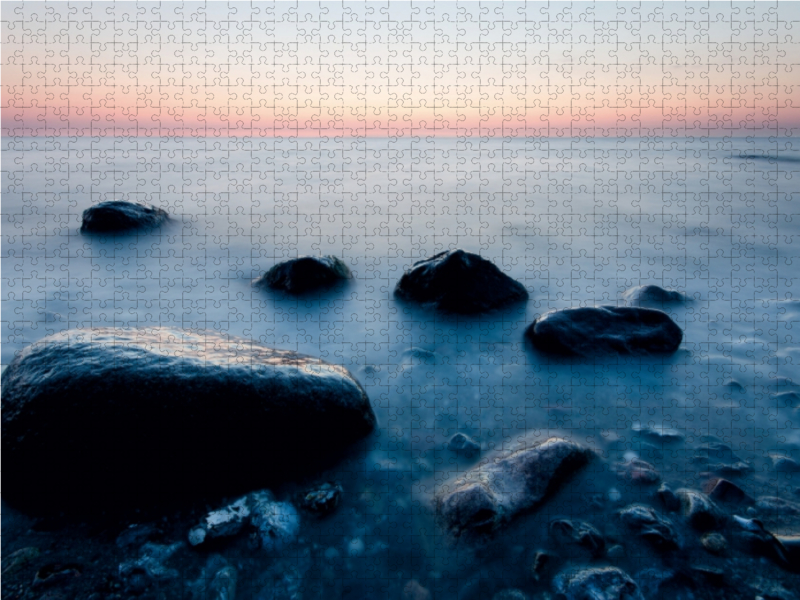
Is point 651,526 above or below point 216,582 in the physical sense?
above

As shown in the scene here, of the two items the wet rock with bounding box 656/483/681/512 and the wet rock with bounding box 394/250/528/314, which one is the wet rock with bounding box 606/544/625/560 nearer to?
the wet rock with bounding box 656/483/681/512

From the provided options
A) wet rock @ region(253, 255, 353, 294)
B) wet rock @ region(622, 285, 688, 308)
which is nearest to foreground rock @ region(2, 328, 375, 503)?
wet rock @ region(253, 255, 353, 294)

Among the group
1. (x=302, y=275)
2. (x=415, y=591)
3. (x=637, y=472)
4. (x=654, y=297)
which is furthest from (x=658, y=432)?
(x=302, y=275)

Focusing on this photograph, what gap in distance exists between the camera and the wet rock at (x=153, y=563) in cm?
274

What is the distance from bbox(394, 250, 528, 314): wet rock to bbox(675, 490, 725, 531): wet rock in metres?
3.16

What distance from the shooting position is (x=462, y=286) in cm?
613

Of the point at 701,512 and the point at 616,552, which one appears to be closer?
the point at 616,552

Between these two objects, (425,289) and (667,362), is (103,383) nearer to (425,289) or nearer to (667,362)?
(425,289)

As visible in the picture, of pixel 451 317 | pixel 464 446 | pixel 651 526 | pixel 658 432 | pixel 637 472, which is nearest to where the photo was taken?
pixel 651 526

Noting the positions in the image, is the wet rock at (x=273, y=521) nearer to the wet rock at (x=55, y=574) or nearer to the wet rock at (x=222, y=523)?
the wet rock at (x=222, y=523)

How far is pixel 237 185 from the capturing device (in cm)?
1523

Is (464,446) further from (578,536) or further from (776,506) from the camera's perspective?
(776,506)

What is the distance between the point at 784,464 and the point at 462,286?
3.43 meters

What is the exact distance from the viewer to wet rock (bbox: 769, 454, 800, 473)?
11.5 feet
